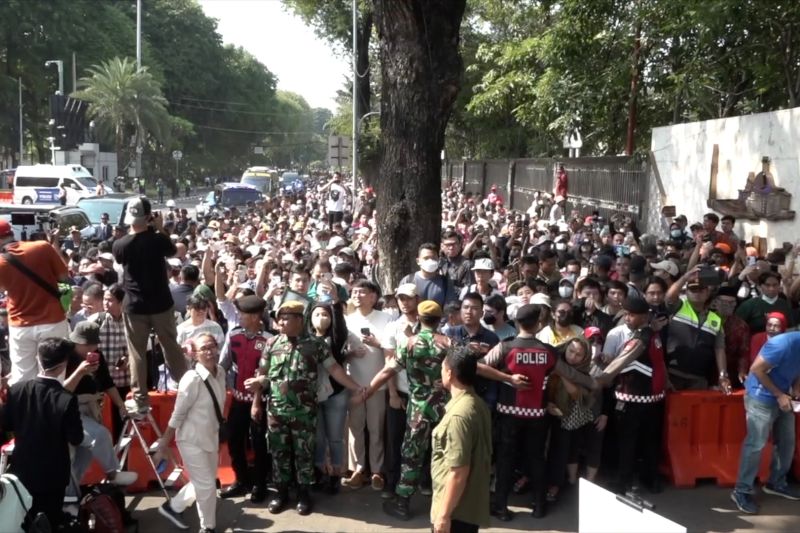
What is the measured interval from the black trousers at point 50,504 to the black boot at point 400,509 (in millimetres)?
2477

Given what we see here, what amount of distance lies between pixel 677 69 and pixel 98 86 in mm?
40637

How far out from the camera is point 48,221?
1841cm

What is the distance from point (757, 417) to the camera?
272 inches

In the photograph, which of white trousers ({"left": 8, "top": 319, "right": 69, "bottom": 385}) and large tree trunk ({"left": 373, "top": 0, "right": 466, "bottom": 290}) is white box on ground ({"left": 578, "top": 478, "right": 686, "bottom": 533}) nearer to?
white trousers ({"left": 8, "top": 319, "right": 69, "bottom": 385})

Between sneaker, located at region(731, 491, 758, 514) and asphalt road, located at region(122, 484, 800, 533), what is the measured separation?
60mm

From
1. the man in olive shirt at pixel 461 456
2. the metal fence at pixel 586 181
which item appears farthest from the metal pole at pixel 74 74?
the man in olive shirt at pixel 461 456

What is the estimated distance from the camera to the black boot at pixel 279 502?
6945 millimetres

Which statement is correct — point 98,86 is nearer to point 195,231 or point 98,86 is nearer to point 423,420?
point 195,231

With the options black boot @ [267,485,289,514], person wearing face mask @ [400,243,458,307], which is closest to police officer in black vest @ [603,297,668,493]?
person wearing face mask @ [400,243,458,307]

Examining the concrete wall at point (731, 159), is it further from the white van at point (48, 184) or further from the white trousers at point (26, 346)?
the white van at point (48, 184)

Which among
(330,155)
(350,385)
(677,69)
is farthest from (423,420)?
(330,155)

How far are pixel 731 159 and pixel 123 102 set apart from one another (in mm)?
44722

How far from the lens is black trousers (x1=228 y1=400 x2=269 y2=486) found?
7.16m

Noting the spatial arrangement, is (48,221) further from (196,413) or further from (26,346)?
(196,413)
